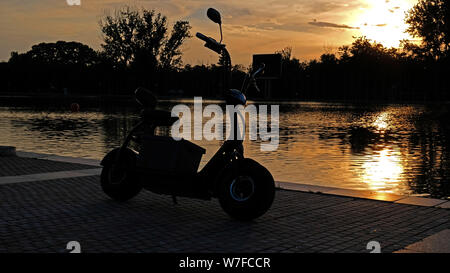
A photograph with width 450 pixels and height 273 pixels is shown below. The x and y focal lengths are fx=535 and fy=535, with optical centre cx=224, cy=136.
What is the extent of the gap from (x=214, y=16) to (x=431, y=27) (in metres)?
54.2

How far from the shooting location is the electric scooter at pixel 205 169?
18.0ft

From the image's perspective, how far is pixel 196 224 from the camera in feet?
17.9

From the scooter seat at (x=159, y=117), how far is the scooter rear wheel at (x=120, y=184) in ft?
2.42

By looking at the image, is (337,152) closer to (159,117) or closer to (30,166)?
(30,166)

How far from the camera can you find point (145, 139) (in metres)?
6.03

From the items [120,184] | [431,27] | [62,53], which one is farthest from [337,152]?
[62,53]

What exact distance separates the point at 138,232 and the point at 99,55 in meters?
82.2

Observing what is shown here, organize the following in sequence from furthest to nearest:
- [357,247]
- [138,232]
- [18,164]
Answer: [18,164] < [138,232] < [357,247]

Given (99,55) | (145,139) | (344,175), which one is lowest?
(344,175)

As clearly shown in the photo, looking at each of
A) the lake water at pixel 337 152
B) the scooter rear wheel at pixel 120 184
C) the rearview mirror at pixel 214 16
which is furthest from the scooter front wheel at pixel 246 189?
the lake water at pixel 337 152

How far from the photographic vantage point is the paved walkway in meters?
4.65

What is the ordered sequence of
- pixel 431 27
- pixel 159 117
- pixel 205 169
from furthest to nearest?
pixel 431 27, pixel 159 117, pixel 205 169
